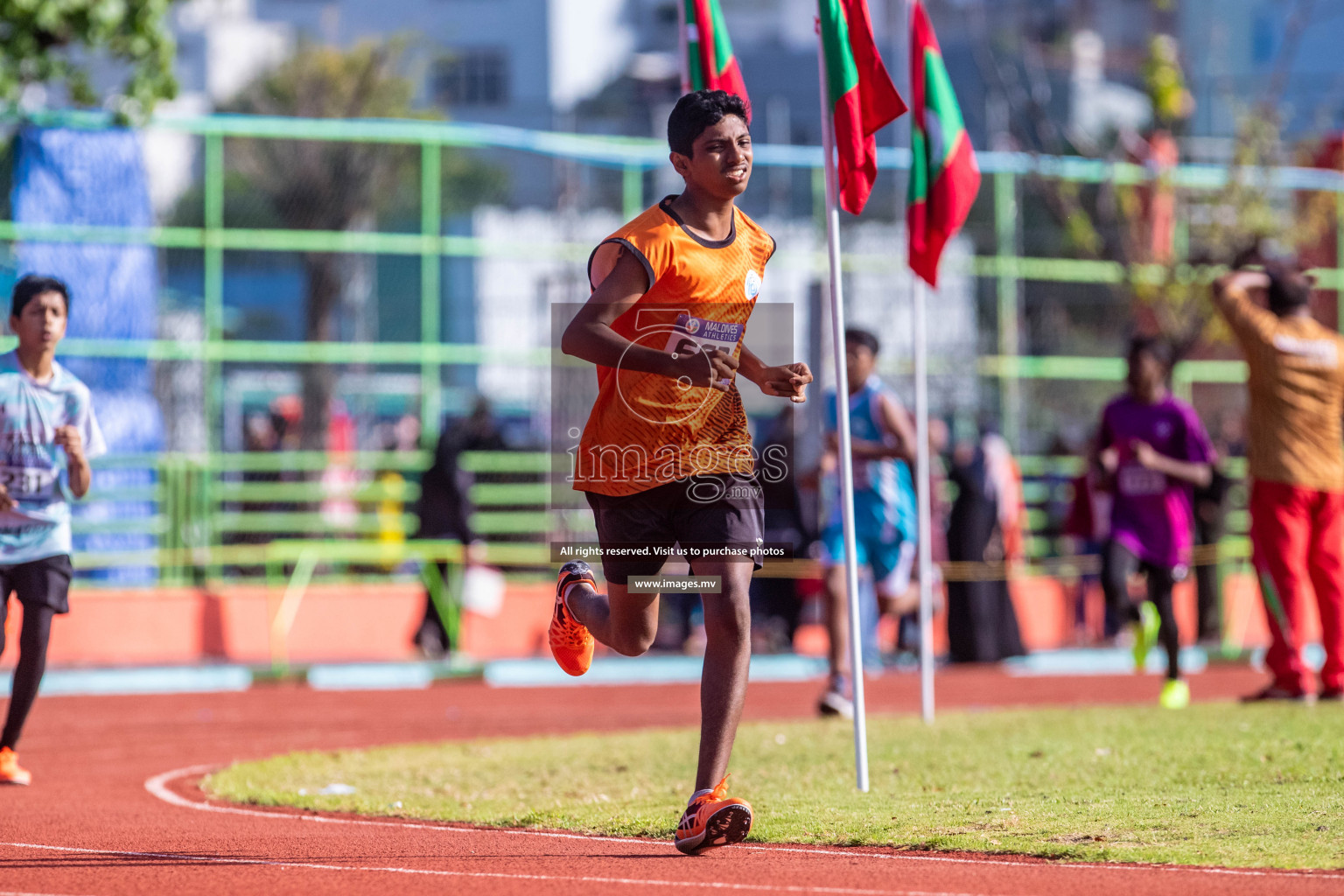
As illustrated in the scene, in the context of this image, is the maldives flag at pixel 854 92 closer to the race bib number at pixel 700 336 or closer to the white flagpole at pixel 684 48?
the white flagpole at pixel 684 48

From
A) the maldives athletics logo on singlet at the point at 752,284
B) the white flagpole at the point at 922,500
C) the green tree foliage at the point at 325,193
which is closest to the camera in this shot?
the maldives athletics logo on singlet at the point at 752,284

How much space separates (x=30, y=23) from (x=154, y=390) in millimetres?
3235

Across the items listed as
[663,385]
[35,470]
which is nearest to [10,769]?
[35,470]

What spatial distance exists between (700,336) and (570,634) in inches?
44.7

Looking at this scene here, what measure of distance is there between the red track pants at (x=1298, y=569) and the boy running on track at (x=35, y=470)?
6.37 metres

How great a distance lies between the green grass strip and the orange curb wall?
21.1 feet

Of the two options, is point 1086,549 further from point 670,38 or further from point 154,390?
point 670,38

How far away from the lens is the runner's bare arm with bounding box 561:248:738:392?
5.67 metres

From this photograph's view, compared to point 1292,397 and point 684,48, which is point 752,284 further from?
point 1292,397

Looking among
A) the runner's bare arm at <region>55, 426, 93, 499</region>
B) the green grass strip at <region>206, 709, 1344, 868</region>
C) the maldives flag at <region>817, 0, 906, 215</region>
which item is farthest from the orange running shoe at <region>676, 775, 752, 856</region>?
the runner's bare arm at <region>55, 426, 93, 499</region>

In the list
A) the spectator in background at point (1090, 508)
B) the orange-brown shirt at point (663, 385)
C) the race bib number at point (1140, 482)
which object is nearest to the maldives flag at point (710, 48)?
the orange-brown shirt at point (663, 385)

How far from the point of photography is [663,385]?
19.1 feet

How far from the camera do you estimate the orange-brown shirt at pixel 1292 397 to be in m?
10.6

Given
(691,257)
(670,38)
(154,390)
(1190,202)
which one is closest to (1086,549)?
(1190,202)
